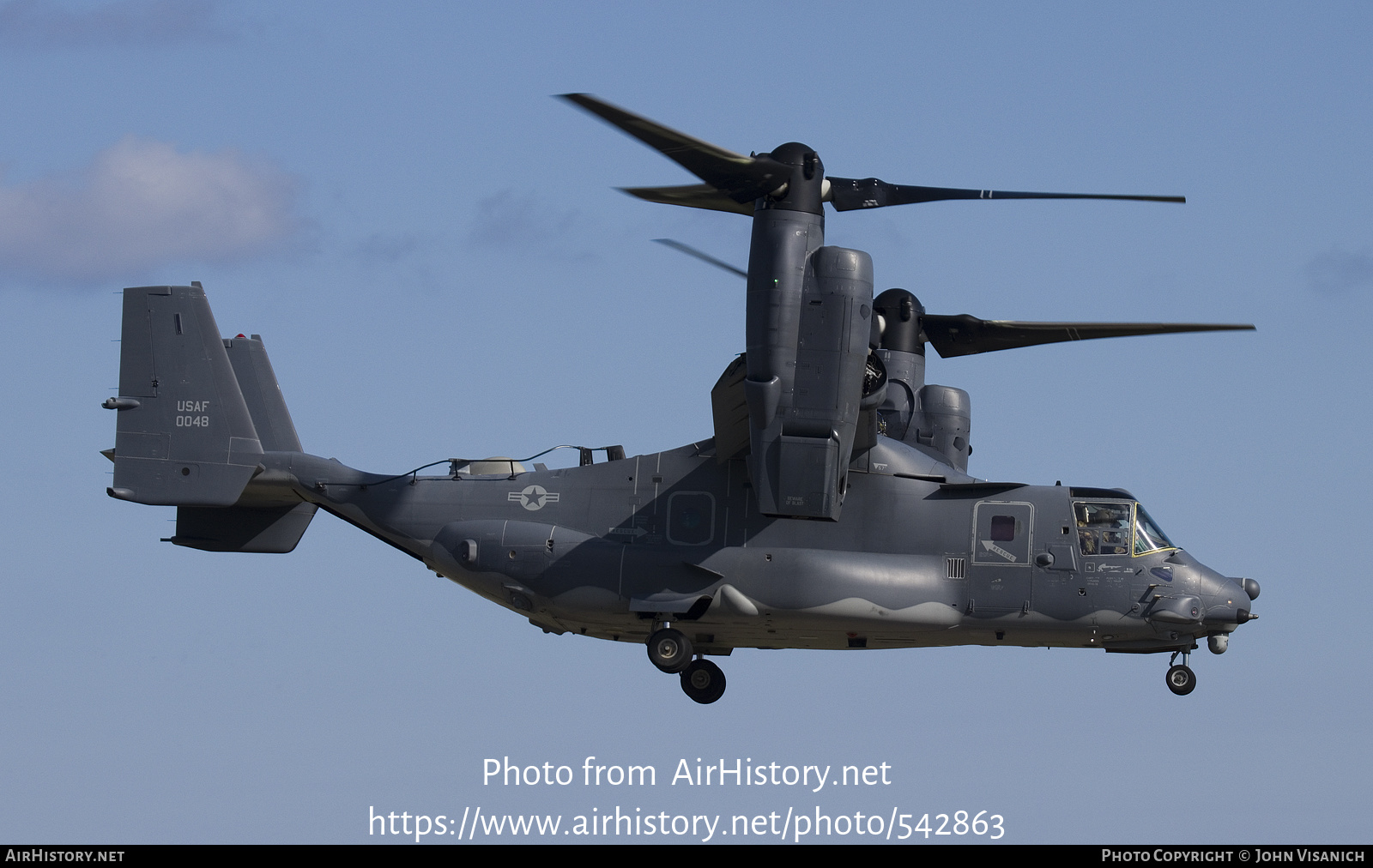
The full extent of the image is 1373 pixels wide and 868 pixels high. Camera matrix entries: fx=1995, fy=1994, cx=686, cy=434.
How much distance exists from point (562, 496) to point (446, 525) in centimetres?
165

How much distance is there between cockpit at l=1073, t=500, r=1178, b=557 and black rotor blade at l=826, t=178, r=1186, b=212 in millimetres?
4042

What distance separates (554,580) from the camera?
26562 millimetres

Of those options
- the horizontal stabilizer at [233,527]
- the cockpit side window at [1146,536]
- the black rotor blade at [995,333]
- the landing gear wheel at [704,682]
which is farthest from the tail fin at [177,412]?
the cockpit side window at [1146,536]

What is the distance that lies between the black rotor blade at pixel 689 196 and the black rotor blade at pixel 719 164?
85cm

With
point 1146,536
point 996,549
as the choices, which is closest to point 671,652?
point 996,549

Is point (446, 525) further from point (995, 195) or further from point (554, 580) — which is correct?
point (995, 195)

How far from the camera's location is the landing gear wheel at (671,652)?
86.1ft

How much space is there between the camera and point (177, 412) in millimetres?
27844

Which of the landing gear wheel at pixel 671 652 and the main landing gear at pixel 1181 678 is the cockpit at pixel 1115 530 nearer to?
the main landing gear at pixel 1181 678

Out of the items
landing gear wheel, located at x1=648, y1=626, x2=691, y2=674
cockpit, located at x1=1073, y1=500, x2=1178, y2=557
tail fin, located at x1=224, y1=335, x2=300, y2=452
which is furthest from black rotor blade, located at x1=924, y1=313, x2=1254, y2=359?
tail fin, located at x1=224, y1=335, x2=300, y2=452

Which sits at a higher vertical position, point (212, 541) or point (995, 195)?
point (995, 195)

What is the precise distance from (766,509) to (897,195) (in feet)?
15.2

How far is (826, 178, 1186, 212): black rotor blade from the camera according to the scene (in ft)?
83.9

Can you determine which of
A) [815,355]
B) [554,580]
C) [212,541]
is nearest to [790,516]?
[815,355]
